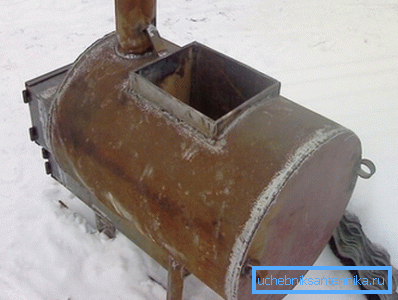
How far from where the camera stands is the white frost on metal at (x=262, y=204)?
4.62 feet

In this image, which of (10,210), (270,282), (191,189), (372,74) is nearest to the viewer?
(191,189)

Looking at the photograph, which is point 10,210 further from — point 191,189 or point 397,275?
point 397,275

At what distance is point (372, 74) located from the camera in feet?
11.4

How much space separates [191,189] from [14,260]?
1159 mm

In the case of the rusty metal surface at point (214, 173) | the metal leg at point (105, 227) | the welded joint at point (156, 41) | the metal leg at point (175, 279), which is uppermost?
the welded joint at point (156, 41)

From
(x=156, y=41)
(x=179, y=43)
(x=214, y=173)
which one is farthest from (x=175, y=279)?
(x=179, y=43)

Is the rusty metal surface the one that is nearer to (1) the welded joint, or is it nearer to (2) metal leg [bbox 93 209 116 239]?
(1) the welded joint

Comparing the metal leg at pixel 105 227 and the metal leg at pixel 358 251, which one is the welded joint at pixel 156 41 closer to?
the metal leg at pixel 105 227

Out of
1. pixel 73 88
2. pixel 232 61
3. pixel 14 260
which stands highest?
pixel 232 61

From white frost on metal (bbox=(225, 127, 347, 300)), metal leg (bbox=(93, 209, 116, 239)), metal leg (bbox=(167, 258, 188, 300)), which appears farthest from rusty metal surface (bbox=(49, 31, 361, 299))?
metal leg (bbox=(93, 209, 116, 239))

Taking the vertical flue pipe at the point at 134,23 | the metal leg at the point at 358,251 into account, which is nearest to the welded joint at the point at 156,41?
the vertical flue pipe at the point at 134,23

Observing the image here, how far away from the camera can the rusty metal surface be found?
146cm

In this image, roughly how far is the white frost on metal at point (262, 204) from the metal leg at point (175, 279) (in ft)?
1.03

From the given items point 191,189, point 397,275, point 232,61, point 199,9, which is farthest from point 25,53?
point 397,275
